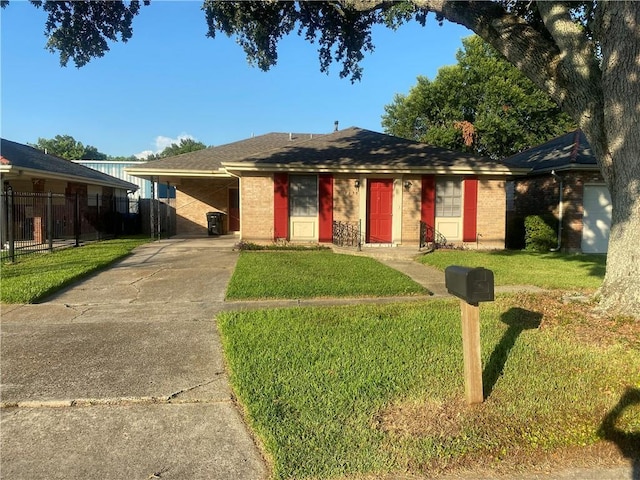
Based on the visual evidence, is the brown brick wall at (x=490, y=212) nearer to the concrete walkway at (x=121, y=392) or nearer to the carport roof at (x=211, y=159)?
the carport roof at (x=211, y=159)

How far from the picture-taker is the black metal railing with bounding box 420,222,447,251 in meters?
14.8

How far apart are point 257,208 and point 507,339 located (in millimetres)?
10857

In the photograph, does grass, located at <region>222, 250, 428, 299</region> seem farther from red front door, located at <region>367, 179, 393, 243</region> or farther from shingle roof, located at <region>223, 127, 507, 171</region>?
shingle roof, located at <region>223, 127, 507, 171</region>

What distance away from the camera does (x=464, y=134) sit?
32.6m

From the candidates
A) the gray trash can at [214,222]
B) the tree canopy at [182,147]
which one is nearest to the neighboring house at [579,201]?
the gray trash can at [214,222]

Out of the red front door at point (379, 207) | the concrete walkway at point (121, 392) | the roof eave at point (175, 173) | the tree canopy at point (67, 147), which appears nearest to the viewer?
the concrete walkway at point (121, 392)

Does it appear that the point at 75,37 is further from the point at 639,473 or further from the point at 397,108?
the point at 397,108

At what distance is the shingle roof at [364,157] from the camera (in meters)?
14.3

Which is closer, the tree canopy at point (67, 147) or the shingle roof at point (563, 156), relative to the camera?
the shingle roof at point (563, 156)

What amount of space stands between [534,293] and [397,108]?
3239cm

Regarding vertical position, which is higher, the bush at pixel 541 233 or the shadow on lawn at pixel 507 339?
the bush at pixel 541 233

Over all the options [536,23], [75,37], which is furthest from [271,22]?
[536,23]

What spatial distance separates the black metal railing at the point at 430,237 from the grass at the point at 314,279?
136 inches

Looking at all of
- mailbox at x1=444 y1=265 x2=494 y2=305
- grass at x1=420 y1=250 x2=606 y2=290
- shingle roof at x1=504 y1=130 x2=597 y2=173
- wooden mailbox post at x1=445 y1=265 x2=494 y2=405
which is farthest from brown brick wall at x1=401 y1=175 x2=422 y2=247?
mailbox at x1=444 y1=265 x2=494 y2=305
